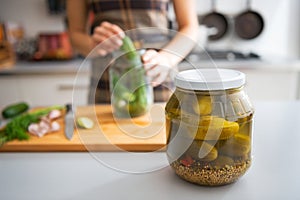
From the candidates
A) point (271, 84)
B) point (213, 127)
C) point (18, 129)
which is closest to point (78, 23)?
point (18, 129)

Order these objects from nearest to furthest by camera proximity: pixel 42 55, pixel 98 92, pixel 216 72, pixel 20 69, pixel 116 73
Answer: pixel 216 72 < pixel 116 73 < pixel 98 92 < pixel 20 69 < pixel 42 55

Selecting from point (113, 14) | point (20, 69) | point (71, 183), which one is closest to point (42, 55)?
point (20, 69)

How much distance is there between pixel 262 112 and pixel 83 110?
0.50m

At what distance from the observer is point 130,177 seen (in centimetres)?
55

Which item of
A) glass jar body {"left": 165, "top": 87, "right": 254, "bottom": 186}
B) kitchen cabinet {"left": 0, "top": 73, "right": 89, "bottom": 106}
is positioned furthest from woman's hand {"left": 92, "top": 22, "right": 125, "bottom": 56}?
kitchen cabinet {"left": 0, "top": 73, "right": 89, "bottom": 106}

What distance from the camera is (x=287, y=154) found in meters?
0.61

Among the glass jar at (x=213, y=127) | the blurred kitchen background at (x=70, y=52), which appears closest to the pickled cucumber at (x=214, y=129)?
the glass jar at (x=213, y=127)

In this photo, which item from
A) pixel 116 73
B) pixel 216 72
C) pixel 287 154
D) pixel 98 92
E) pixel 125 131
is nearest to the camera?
pixel 216 72

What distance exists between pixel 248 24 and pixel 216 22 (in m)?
0.20

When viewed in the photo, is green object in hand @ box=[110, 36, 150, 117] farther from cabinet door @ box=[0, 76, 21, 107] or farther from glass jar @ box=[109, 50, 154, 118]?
cabinet door @ box=[0, 76, 21, 107]

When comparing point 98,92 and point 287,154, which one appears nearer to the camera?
point 287,154

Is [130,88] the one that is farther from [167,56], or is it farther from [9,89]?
[9,89]

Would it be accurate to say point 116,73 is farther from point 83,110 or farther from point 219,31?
point 219,31

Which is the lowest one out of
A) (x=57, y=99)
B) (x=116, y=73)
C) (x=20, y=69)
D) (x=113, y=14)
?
(x=57, y=99)
